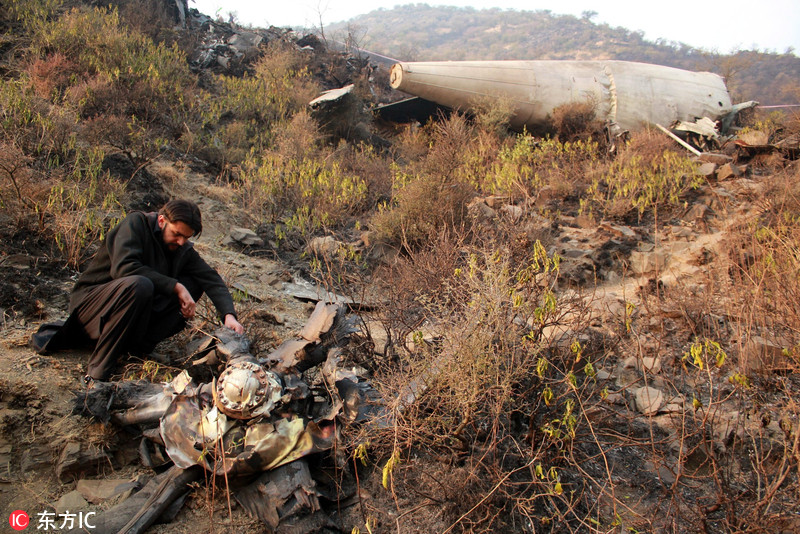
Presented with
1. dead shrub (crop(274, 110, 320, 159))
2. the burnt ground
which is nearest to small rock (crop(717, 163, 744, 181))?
the burnt ground

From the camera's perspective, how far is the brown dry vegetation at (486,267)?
7.29ft

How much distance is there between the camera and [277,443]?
2213mm

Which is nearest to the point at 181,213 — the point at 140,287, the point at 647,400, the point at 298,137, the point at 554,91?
the point at 140,287

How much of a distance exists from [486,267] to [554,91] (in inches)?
349

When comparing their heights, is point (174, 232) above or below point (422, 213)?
above

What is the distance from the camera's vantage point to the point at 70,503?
2.14 m

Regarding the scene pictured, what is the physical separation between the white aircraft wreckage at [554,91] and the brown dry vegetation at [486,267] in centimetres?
55

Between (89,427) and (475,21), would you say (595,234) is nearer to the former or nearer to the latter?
(89,427)

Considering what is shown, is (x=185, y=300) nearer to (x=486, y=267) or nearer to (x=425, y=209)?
(x=486, y=267)

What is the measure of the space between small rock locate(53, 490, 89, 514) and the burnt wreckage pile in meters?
0.20

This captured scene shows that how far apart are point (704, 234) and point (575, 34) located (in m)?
53.4

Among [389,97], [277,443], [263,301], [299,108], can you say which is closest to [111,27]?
[299,108]

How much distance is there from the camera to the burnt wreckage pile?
6.95 feet

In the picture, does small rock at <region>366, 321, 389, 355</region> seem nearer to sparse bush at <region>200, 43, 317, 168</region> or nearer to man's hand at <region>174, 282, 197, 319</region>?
man's hand at <region>174, 282, 197, 319</region>
